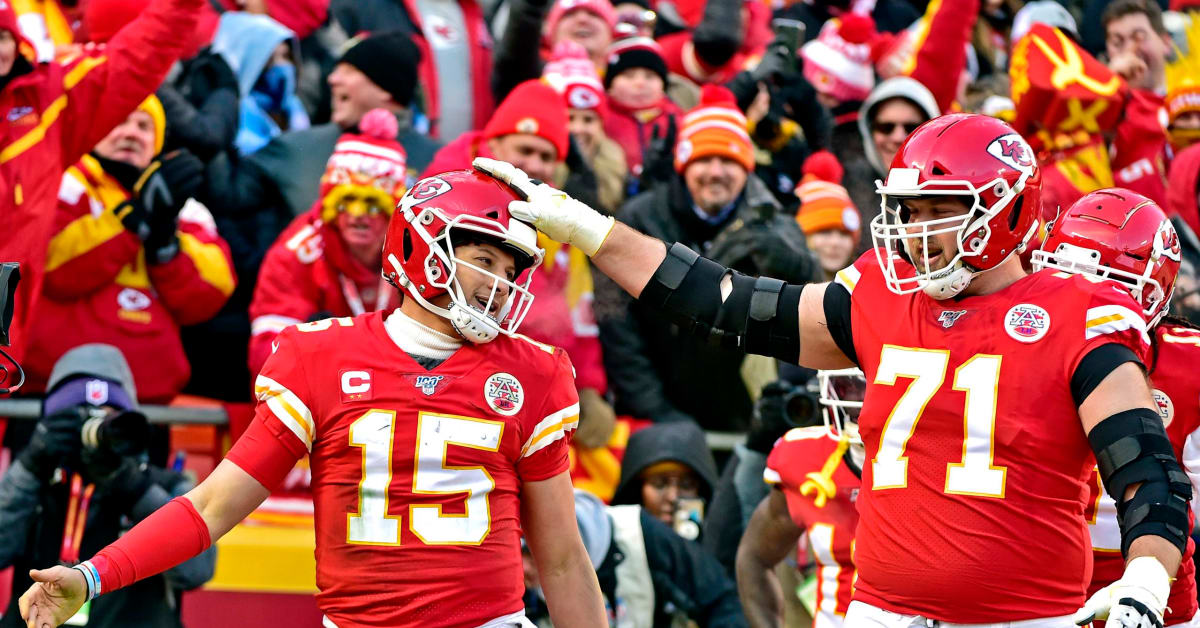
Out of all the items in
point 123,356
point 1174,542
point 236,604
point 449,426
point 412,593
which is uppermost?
point 1174,542

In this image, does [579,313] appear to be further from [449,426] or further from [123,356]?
[449,426]

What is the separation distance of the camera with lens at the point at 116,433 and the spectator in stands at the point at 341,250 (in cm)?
114

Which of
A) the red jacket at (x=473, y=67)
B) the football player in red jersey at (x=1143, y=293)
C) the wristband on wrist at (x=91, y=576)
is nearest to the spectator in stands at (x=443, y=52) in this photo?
the red jacket at (x=473, y=67)

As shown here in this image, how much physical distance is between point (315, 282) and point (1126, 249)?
3.26 metres

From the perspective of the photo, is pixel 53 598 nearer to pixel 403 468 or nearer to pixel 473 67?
pixel 403 468

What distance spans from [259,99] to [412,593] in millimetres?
4485

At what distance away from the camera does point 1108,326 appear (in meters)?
3.89

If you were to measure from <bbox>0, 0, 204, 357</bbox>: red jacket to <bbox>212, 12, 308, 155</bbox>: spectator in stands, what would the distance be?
159 centimetres

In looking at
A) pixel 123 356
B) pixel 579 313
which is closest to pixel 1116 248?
pixel 579 313

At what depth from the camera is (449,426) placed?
169 inches

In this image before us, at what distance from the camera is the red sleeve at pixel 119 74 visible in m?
6.14

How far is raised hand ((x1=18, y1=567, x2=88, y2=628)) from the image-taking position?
383 cm

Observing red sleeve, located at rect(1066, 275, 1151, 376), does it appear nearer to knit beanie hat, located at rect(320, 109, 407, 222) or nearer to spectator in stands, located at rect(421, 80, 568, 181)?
knit beanie hat, located at rect(320, 109, 407, 222)

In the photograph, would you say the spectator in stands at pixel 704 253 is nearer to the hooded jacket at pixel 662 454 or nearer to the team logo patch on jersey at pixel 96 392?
the hooded jacket at pixel 662 454
